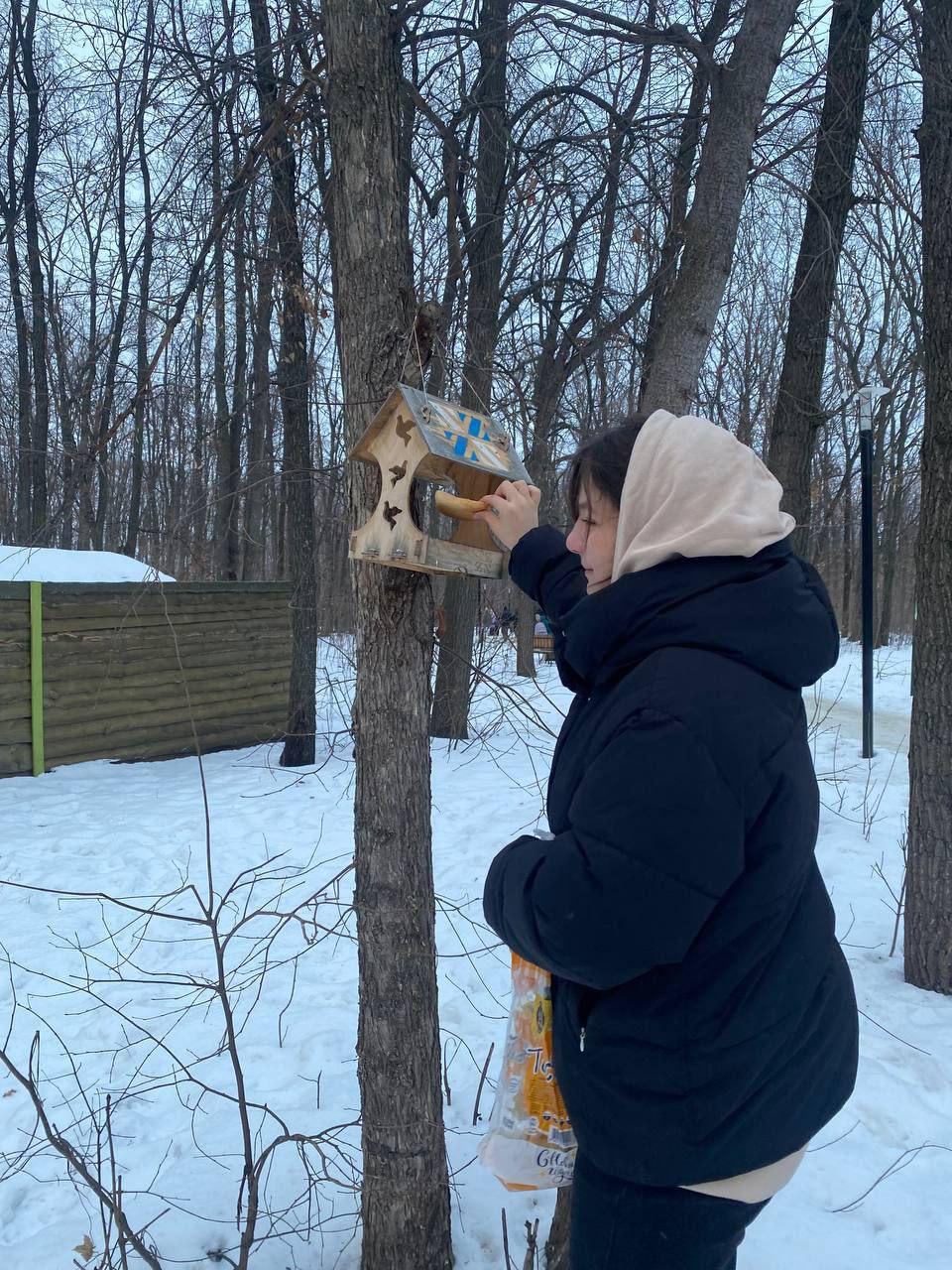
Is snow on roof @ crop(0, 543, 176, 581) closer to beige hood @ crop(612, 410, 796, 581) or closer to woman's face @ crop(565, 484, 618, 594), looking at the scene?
woman's face @ crop(565, 484, 618, 594)

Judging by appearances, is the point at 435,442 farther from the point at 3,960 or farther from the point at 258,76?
the point at 258,76

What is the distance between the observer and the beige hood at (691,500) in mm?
1274

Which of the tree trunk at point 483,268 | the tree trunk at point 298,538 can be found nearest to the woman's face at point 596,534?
the tree trunk at point 483,268

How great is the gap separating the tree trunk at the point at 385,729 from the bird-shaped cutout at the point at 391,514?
15 centimetres

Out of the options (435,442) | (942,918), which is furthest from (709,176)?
(942,918)

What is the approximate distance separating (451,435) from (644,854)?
3.45 ft

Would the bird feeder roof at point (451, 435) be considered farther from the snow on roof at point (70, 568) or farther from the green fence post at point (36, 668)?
the green fence post at point (36, 668)

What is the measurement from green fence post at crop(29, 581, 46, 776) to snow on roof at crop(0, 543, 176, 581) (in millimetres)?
421

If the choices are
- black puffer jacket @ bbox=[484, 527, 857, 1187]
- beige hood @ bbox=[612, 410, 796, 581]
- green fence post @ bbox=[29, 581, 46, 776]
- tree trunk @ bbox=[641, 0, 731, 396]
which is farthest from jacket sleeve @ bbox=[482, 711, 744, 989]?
green fence post @ bbox=[29, 581, 46, 776]

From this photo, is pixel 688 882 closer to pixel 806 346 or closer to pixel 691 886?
pixel 691 886

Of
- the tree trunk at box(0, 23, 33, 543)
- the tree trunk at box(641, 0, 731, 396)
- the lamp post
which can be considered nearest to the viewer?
the tree trunk at box(641, 0, 731, 396)

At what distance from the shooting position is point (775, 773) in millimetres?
1219

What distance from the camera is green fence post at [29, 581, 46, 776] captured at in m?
7.27

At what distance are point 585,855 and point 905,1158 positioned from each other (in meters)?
2.44
